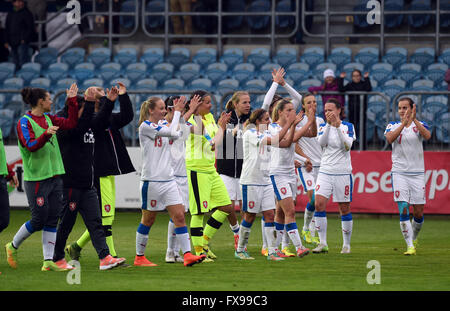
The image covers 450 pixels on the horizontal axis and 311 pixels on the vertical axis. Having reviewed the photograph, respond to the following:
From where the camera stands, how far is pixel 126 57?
24.2m

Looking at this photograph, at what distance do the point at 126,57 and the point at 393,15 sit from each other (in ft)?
25.6

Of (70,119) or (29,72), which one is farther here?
(29,72)

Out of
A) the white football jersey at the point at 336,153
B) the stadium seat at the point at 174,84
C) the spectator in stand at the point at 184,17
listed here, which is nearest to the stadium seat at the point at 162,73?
the stadium seat at the point at 174,84

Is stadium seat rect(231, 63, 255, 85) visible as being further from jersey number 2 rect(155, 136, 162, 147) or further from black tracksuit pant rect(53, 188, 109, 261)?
black tracksuit pant rect(53, 188, 109, 261)

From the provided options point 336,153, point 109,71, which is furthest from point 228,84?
point 336,153

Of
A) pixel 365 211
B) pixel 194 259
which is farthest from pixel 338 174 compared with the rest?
pixel 365 211

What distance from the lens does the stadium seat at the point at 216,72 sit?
887 inches

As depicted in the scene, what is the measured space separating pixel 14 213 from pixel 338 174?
9.02 metres

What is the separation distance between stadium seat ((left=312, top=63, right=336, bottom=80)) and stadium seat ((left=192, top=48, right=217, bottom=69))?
3.18m

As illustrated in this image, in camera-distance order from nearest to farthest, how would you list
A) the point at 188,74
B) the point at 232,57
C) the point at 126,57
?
the point at 188,74, the point at 232,57, the point at 126,57

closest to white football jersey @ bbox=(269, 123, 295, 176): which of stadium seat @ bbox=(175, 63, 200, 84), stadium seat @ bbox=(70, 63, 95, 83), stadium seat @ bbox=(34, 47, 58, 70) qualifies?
stadium seat @ bbox=(175, 63, 200, 84)

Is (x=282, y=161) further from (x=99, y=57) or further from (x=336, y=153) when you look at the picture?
(x=99, y=57)

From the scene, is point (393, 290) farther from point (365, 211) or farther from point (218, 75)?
point (218, 75)

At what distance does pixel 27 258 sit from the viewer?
11656 millimetres
